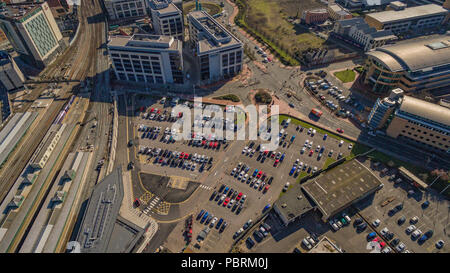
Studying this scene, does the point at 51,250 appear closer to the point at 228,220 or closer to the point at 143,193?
the point at 143,193

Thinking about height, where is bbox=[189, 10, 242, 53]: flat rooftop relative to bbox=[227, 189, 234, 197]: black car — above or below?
above

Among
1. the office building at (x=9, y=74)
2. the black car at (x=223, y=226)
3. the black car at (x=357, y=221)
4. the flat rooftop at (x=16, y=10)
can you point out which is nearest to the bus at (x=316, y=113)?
the black car at (x=357, y=221)

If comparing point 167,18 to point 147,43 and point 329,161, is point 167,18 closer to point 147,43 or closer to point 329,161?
point 147,43

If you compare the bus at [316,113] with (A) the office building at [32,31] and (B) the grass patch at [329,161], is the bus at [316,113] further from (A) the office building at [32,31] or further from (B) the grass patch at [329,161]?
(A) the office building at [32,31]

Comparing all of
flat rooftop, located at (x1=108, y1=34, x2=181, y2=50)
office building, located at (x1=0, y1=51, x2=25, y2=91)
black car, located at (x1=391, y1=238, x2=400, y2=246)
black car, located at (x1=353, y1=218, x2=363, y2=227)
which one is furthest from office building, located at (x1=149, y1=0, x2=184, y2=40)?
black car, located at (x1=391, y1=238, x2=400, y2=246)

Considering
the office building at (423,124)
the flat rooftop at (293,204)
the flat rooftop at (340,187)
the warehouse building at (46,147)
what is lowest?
the flat rooftop at (293,204)

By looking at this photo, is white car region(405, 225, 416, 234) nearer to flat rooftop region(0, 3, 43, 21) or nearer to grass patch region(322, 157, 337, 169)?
grass patch region(322, 157, 337, 169)
